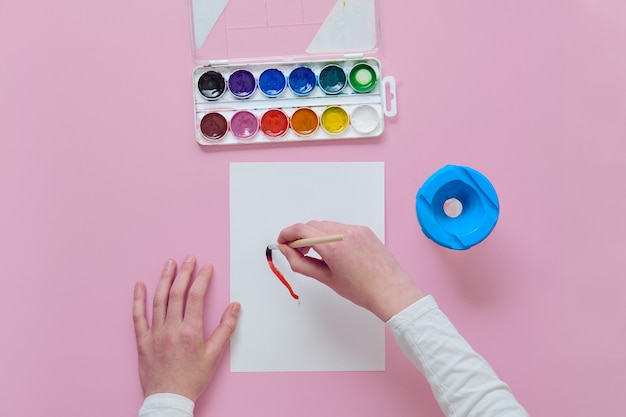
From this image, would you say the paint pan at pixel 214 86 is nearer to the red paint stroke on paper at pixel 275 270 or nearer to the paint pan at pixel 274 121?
the paint pan at pixel 274 121

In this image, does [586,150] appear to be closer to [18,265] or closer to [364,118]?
[364,118]

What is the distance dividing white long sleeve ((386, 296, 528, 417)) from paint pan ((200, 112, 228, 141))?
40 cm

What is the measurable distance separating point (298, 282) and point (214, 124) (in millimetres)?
286

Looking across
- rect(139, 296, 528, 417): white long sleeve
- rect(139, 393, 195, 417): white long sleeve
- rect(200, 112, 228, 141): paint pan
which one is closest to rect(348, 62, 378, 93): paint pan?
rect(200, 112, 228, 141): paint pan

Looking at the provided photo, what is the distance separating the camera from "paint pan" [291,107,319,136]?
82 centimetres

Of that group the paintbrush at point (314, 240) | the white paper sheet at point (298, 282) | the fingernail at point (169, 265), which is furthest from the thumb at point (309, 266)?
the fingernail at point (169, 265)

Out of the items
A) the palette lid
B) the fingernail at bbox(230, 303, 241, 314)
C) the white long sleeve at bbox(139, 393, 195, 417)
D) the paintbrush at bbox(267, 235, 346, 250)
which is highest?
the palette lid

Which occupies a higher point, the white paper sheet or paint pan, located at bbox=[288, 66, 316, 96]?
paint pan, located at bbox=[288, 66, 316, 96]

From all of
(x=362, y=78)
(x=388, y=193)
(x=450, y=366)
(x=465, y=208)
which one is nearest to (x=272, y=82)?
(x=362, y=78)

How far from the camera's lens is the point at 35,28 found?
84 cm

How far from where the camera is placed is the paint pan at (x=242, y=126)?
819 mm

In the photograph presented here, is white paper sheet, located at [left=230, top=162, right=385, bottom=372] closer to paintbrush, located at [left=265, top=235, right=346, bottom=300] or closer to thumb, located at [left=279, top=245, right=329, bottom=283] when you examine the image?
paintbrush, located at [left=265, top=235, right=346, bottom=300]

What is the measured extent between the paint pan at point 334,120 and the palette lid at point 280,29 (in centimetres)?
9

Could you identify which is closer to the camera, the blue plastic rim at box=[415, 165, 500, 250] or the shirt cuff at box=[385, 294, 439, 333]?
the shirt cuff at box=[385, 294, 439, 333]
